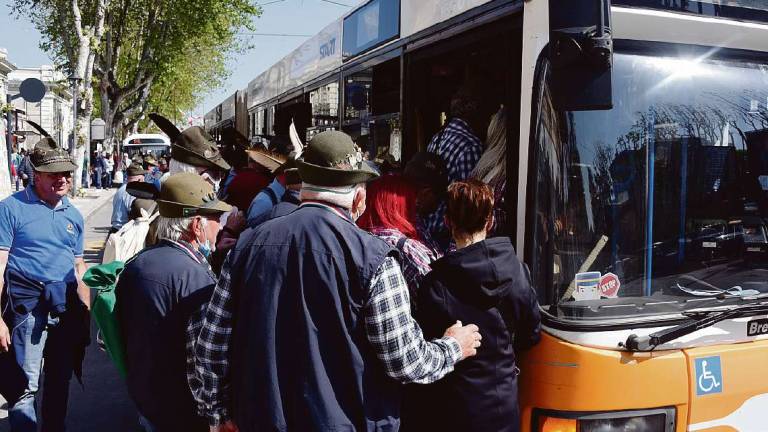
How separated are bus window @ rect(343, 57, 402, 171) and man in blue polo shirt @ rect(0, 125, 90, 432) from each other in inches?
77.6

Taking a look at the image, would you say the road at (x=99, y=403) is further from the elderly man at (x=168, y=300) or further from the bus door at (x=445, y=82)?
the bus door at (x=445, y=82)

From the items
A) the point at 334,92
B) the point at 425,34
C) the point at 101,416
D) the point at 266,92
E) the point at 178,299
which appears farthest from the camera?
the point at 266,92

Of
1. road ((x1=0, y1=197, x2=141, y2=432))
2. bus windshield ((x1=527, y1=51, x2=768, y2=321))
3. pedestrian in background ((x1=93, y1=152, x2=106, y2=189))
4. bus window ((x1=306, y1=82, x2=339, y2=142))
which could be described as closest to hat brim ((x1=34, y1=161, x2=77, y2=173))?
road ((x1=0, y1=197, x2=141, y2=432))

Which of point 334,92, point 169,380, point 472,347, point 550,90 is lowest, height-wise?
point 169,380

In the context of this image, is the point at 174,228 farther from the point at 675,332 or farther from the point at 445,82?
the point at 445,82

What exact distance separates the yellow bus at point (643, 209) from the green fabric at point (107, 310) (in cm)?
165

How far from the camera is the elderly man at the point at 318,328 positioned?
2307 millimetres

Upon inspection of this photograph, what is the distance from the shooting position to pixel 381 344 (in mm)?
2348

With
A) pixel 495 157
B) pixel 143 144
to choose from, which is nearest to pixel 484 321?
pixel 495 157

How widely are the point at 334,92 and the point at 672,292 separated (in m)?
4.12

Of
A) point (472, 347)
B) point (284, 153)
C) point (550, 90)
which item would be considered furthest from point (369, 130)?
point (472, 347)

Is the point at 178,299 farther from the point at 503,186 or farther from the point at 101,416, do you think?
the point at 101,416

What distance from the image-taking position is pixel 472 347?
2621 mm

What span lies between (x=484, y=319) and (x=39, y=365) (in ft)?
9.45
